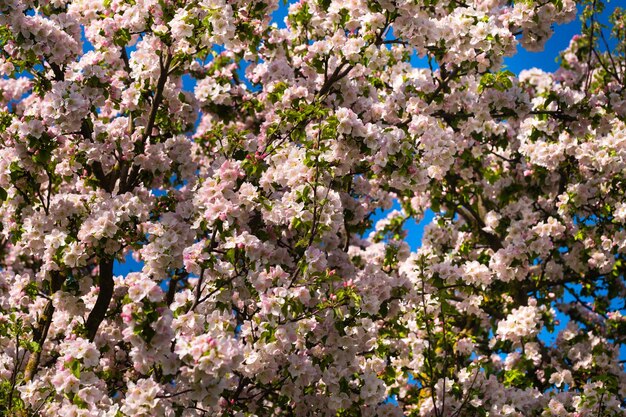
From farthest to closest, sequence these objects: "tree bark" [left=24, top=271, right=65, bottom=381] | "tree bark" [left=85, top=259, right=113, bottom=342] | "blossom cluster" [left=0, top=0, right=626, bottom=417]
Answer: "tree bark" [left=85, top=259, right=113, bottom=342] → "tree bark" [left=24, top=271, right=65, bottom=381] → "blossom cluster" [left=0, top=0, right=626, bottom=417]

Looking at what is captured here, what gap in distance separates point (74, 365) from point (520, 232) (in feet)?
21.9

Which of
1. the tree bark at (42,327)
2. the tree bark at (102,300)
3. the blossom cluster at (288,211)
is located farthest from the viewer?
the tree bark at (102,300)

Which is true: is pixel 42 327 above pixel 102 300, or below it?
below

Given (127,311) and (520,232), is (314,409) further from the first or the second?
(520,232)

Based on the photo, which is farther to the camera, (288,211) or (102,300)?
(102,300)

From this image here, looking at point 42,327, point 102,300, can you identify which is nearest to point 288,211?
point 102,300

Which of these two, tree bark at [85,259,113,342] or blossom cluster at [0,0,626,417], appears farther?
tree bark at [85,259,113,342]

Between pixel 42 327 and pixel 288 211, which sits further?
pixel 42 327

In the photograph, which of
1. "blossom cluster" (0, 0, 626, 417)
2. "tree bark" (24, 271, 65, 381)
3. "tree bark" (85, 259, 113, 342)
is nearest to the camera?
"blossom cluster" (0, 0, 626, 417)

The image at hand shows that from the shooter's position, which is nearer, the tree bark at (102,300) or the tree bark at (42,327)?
the tree bark at (42,327)

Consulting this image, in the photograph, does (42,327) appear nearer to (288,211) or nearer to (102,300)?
(102,300)

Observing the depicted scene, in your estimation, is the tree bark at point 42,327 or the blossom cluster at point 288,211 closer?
the blossom cluster at point 288,211

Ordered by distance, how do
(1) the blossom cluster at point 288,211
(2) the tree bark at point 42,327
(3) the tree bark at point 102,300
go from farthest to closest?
1. (3) the tree bark at point 102,300
2. (2) the tree bark at point 42,327
3. (1) the blossom cluster at point 288,211

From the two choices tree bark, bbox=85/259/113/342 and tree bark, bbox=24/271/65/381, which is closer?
tree bark, bbox=24/271/65/381
